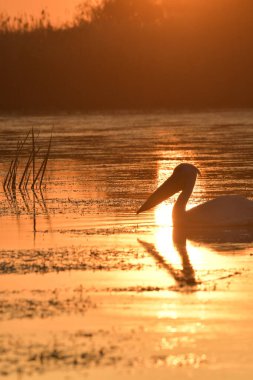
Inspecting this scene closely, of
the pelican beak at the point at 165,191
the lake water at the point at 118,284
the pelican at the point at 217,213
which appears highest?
the pelican beak at the point at 165,191

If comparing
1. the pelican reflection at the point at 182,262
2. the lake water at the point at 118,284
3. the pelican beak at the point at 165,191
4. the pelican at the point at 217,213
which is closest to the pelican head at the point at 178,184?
the pelican beak at the point at 165,191

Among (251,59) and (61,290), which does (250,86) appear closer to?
(251,59)

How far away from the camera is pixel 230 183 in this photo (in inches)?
560

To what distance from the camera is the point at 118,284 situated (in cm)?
796

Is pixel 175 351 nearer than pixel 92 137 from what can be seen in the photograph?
Yes

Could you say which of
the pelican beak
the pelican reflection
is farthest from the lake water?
the pelican beak

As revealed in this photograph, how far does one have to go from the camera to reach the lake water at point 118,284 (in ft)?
20.4

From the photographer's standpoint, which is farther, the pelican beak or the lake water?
the pelican beak

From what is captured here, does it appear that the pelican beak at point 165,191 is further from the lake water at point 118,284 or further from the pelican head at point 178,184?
the lake water at point 118,284

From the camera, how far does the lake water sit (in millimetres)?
6230

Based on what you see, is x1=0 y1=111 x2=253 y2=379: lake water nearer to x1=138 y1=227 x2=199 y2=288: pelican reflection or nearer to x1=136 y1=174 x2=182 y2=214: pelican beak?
x1=138 y1=227 x2=199 y2=288: pelican reflection

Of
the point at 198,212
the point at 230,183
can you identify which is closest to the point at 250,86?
the point at 230,183

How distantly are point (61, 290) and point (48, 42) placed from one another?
27514 mm

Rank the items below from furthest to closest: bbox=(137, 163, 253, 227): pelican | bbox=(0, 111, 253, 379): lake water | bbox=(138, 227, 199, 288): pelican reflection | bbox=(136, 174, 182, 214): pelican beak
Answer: bbox=(136, 174, 182, 214): pelican beak, bbox=(137, 163, 253, 227): pelican, bbox=(138, 227, 199, 288): pelican reflection, bbox=(0, 111, 253, 379): lake water
